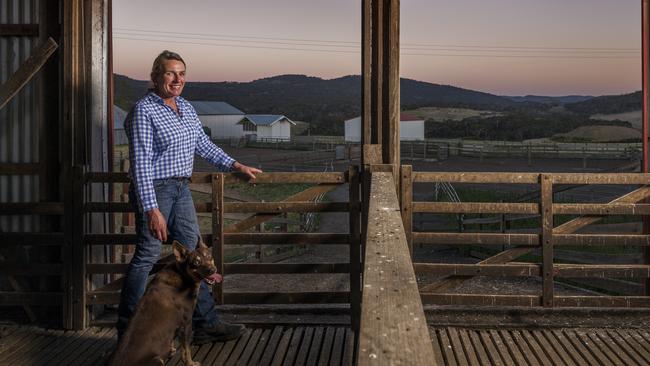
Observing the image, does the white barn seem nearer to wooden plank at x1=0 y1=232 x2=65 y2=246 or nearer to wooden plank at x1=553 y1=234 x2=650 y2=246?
wooden plank at x1=0 y1=232 x2=65 y2=246

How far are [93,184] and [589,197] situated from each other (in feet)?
79.2

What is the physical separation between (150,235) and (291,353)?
1.30m

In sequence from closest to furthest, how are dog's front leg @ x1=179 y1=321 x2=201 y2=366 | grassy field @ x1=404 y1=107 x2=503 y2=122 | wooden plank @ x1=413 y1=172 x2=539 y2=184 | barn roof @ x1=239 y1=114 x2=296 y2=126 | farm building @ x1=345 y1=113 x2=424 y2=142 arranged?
dog's front leg @ x1=179 y1=321 x2=201 y2=366
wooden plank @ x1=413 y1=172 x2=539 y2=184
farm building @ x1=345 y1=113 x2=424 y2=142
barn roof @ x1=239 y1=114 x2=296 y2=126
grassy field @ x1=404 y1=107 x2=503 y2=122

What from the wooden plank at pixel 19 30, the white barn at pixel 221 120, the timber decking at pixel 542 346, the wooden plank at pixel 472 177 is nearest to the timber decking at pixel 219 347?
the timber decking at pixel 542 346

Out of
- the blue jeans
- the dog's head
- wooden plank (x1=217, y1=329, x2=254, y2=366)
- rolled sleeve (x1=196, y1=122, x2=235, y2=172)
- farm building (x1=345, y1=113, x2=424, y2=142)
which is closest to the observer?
the dog's head

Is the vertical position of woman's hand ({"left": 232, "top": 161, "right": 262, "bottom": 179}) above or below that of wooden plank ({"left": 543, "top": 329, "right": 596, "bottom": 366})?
above

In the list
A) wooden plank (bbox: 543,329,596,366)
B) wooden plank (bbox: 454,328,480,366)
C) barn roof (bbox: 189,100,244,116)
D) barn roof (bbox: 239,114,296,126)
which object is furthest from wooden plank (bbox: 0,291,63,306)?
barn roof (bbox: 189,100,244,116)

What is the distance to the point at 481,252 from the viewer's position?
590 inches

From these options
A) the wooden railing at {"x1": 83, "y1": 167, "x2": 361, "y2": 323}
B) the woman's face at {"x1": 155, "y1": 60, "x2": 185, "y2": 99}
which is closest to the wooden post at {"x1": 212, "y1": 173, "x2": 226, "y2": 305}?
the wooden railing at {"x1": 83, "y1": 167, "x2": 361, "y2": 323}

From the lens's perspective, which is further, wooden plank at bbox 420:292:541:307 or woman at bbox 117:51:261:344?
wooden plank at bbox 420:292:541:307

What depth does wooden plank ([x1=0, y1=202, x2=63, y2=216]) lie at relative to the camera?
599 cm

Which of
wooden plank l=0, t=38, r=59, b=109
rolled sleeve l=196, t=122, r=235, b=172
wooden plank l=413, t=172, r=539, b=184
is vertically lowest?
wooden plank l=413, t=172, r=539, b=184

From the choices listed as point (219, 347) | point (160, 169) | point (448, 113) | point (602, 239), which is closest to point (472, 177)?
point (602, 239)

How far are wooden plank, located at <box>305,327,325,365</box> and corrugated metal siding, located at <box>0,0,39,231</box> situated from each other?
8.18 ft
